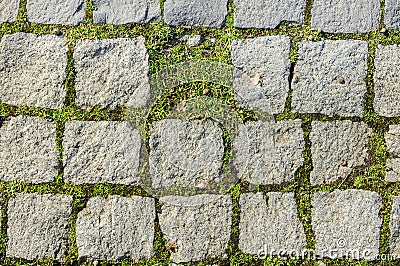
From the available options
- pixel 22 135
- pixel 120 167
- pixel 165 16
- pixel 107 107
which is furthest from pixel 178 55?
pixel 22 135

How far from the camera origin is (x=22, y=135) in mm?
3393

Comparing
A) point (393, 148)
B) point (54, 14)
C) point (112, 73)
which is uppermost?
point (54, 14)

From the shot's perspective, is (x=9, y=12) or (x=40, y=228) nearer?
(x=40, y=228)

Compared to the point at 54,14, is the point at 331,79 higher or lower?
lower

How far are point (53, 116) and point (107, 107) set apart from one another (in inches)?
14.0

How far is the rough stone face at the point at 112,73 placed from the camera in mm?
3395

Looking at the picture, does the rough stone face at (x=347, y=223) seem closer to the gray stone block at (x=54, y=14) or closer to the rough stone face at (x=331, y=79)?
the rough stone face at (x=331, y=79)

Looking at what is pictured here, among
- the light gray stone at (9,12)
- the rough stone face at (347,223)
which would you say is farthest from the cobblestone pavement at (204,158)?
the light gray stone at (9,12)

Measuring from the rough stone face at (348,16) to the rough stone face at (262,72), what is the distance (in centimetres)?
27

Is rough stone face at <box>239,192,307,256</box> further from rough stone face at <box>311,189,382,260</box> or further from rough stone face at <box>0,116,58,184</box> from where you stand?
rough stone face at <box>0,116,58,184</box>

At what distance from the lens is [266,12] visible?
3.46m

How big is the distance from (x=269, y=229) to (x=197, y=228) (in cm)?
46

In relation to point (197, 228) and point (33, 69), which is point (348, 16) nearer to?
point (197, 228)

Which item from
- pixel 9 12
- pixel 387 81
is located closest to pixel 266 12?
pixel 387 81
